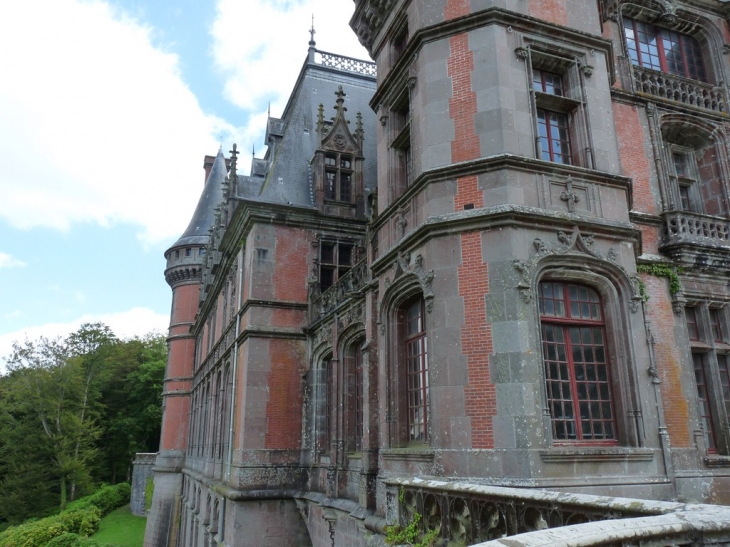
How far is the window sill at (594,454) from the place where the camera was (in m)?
8.02

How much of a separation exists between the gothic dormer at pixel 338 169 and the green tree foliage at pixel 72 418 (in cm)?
3513

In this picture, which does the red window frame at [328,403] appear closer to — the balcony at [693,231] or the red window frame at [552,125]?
the red window frame at [552,125]

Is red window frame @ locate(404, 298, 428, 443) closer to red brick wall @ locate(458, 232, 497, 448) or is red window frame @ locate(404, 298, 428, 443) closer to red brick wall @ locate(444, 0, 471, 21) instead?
red brick wall @ locate(458, 232, 497, 448)

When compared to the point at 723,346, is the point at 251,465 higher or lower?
lower

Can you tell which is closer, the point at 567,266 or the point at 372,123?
the point at 567,266

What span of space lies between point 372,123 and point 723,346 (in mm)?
14545

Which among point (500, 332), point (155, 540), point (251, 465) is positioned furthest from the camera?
point (155, 540)

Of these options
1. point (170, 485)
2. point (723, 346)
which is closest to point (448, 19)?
point (723, 346)

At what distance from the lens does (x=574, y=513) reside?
452cm

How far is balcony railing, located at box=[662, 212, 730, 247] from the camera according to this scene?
12.1 m

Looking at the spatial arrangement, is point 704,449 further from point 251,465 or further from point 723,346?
point 251,465

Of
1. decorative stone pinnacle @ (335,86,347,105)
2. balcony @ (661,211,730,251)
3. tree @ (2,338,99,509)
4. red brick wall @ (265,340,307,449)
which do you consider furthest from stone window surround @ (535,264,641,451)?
tree @ (2,338,99,509)

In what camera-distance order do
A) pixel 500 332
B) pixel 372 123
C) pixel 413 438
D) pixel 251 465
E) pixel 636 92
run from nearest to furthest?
pixel 500 332 → pixel 413 438 → pixel 636 92 → pixel 251 465 → pixel 372 123

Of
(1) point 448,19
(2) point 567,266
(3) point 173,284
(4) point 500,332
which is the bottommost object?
(4) point 500,332
